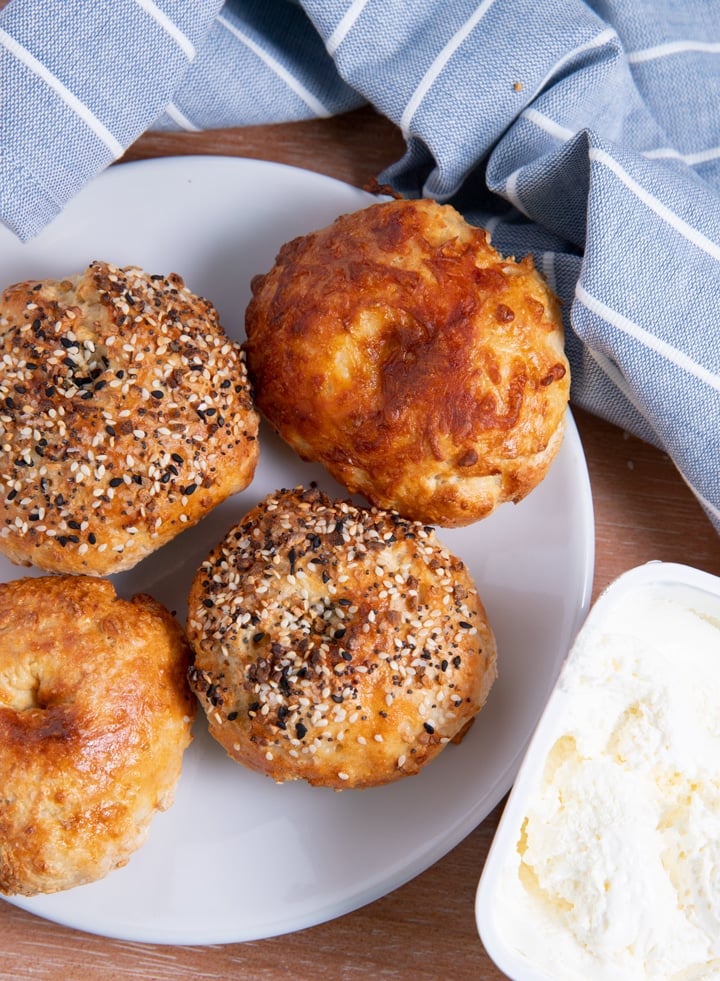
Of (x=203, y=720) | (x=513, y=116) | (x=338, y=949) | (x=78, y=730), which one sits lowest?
(x=338, y=949)

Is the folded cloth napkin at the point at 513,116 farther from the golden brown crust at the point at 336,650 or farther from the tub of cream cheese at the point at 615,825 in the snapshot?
the golden brown crust at the point at 336,650

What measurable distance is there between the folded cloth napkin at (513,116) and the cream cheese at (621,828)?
59 centimetres

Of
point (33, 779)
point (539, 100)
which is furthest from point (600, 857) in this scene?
point (539, 100)

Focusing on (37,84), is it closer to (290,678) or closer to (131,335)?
(131,335)

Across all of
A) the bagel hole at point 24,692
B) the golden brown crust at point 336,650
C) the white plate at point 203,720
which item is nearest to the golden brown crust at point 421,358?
the golden brown crust at point 336,650

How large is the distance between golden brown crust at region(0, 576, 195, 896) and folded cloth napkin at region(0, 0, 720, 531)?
1.00m

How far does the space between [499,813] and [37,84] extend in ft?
7.07

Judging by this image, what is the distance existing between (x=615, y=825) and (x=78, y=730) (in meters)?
1.17

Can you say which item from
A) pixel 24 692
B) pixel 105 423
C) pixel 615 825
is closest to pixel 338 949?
pixel 615 825

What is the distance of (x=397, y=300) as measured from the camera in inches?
89.0

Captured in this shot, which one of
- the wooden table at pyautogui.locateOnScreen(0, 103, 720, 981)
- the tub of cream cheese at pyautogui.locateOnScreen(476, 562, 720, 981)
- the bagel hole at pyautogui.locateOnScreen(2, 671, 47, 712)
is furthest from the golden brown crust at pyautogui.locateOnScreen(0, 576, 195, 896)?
the tub of cream cheese at pyautogui.locateOnScreen(476, 562, 720, 981)

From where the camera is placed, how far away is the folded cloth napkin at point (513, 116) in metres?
2.43

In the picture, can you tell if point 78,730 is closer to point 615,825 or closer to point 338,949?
point 338,949

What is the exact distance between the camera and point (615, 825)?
85.7 inches
